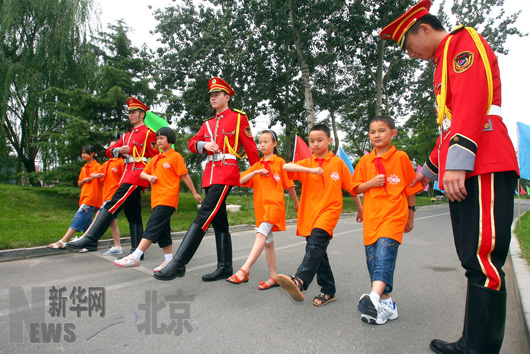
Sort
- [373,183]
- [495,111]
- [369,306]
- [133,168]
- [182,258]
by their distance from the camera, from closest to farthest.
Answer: [495,111] → [369,306] → [373,183] → [182,258] → [133,168]

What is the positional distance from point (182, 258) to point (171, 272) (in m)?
0.18

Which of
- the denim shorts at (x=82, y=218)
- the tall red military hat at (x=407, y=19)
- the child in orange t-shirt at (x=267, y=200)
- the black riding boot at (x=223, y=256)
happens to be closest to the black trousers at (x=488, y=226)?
the tall red military hat at (x=407, y=19)

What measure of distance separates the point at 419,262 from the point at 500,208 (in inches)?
159

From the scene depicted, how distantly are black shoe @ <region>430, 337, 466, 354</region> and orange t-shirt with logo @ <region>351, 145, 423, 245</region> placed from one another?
80 centimetres

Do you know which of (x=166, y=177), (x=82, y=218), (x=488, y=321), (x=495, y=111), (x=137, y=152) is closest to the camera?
(x=488, y=321)

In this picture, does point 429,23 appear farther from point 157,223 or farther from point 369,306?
point 157,223

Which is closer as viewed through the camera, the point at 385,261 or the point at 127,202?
the point at 385,261

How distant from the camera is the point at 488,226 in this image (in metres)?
1.87

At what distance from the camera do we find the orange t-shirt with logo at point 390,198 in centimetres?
289

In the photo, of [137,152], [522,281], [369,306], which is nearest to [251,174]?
[369,306]

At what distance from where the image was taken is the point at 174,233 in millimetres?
8008

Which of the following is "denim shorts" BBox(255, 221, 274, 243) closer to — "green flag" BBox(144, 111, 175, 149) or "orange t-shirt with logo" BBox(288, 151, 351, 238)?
"orange t-shirt with logo" BBox(288, 151, 351, 238)

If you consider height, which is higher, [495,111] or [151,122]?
[151,122]

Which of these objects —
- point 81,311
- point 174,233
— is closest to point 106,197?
point 174,233
